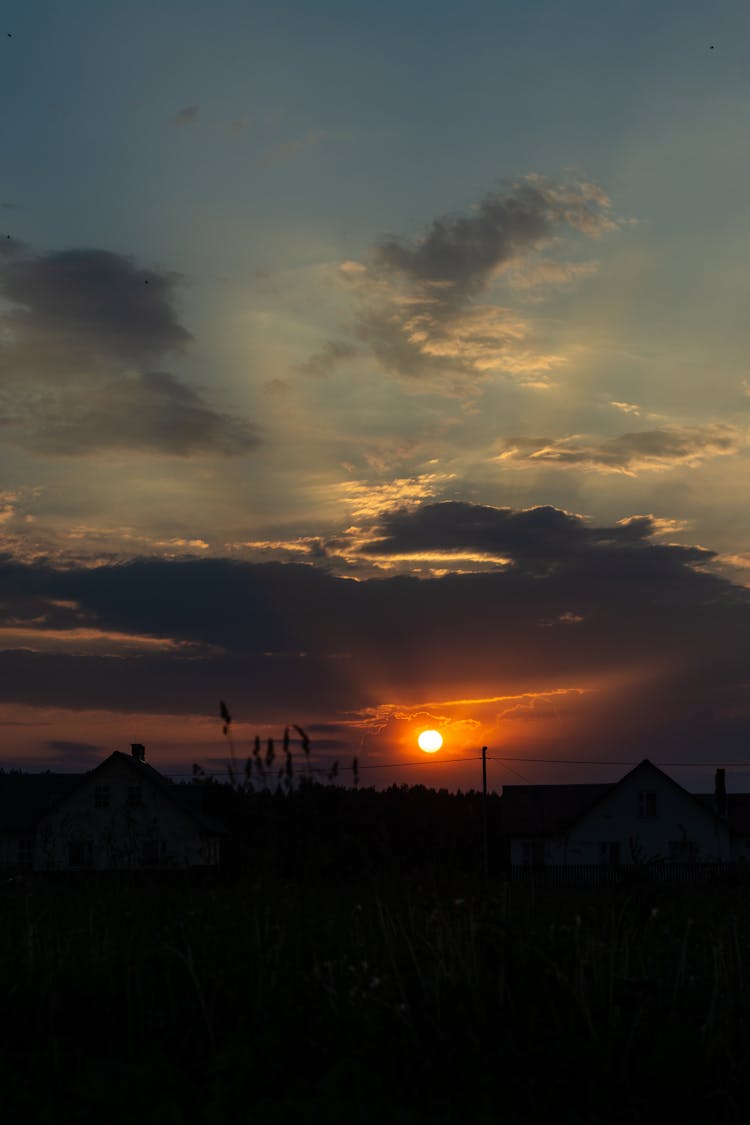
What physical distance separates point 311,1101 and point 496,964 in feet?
5.44

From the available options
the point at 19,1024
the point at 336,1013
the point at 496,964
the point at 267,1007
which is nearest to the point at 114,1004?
the point at 19,1024

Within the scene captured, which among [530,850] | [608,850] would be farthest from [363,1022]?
[530,850]

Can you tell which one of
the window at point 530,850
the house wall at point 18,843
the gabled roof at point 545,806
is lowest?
the window at point 530,850

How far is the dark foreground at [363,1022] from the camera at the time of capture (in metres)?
4.81

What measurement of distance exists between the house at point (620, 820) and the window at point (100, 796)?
19533 mm

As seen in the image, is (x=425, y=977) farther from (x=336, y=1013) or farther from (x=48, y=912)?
(x=48, y=912)

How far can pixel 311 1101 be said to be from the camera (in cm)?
455

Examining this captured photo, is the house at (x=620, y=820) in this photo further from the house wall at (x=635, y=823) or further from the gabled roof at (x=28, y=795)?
the gabled roof at (x=28, y=795)

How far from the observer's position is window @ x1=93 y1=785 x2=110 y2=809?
180 feet

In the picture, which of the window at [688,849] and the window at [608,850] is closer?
the window at [688,849]

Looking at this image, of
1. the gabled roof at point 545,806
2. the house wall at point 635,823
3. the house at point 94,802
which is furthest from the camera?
the gabled roof at point 545,806

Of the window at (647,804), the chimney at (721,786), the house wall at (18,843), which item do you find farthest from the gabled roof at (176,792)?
the chimney at (721,786)

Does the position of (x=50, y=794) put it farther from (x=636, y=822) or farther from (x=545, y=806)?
(x=636, y=822)

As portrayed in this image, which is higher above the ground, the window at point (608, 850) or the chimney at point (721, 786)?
the chimney at point (721, 786)
